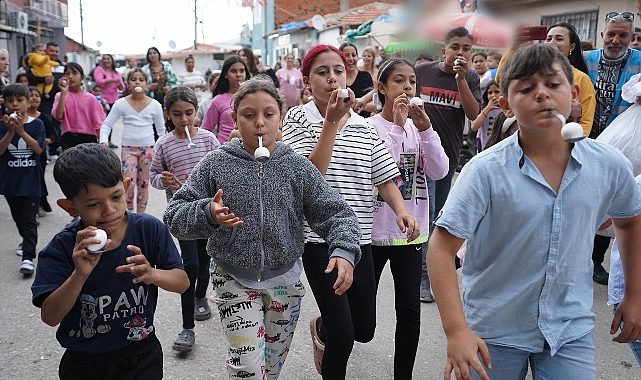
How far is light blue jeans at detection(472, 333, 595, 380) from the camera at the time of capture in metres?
2.22

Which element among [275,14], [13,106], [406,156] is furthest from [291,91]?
[275,14]

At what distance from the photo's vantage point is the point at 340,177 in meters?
3.32

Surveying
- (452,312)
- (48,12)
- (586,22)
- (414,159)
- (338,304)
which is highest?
(48,12)

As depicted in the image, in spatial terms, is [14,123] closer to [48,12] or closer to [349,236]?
[349,236]

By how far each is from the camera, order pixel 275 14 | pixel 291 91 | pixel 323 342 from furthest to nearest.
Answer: pixel 275 14
pixel 291 91
pixel 323 342

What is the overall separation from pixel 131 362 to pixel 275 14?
35.4 m

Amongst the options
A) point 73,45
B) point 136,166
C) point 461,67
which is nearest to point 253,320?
point 461,67

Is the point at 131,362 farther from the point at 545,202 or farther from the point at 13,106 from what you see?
the point at 13,106

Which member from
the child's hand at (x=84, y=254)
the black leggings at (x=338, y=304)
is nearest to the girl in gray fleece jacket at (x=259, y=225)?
the black leggings at (x=338, y=304)

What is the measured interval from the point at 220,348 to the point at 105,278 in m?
2.11

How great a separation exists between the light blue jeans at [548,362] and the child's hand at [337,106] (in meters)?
1.31

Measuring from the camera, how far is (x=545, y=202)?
2209 mm

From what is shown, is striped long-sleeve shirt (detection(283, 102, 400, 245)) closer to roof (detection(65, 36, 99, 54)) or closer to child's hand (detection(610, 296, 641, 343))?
child's hand (detection(610, 296, 641, 343))

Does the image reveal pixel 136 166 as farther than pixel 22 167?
Yes
